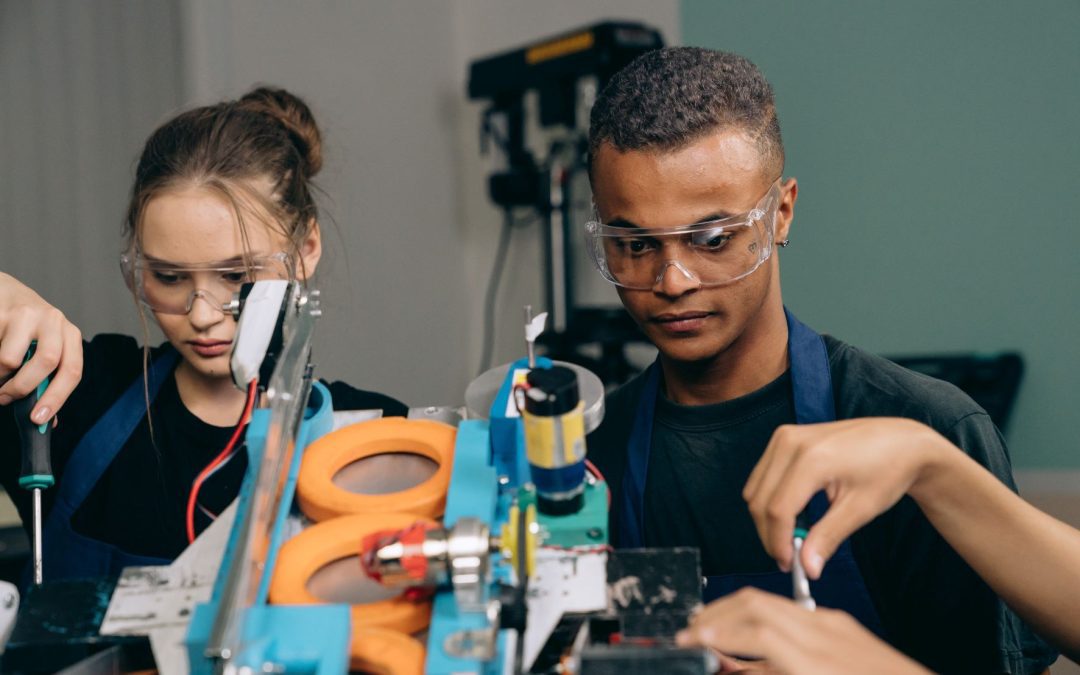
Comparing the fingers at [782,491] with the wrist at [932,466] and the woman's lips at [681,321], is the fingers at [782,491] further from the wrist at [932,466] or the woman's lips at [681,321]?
the woman's lips at [681,321]

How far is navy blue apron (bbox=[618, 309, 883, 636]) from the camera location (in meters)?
1.37

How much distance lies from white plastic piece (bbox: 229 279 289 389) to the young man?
53 centimetres

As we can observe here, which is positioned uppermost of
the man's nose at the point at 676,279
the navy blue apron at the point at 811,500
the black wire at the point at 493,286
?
the man's nose at the point at 676,279

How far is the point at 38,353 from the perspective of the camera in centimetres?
134

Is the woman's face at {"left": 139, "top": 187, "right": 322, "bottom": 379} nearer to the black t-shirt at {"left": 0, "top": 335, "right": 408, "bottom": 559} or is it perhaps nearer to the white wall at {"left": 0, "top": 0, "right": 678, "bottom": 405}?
the black t-shirt at {"left": 0, "top": 335, "right": 408, "bottom": 559}

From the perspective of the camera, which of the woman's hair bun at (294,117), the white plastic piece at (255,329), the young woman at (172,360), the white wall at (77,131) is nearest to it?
the white plastic piece at (255,329)

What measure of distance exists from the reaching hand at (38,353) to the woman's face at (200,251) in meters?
0.21

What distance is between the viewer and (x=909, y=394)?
1.42 metres

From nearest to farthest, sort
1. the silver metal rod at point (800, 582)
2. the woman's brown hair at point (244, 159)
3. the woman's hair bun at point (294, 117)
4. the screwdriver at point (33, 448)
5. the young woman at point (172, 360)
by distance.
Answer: the silver metal rod at point (800, 582) → the screwdriver at point (33, 448) → the young woman at point (172, 360) → the woman's brown hair at point (244, 159) → the woman's hair bun at point (294, 117)

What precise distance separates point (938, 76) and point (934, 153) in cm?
22

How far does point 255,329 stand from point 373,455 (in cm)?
22

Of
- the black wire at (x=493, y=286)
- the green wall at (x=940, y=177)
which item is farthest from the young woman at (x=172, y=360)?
the black wire at (x=493, y=286)

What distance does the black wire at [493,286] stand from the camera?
4.25m

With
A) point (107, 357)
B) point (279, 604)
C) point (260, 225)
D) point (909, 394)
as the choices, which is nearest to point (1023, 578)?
point (909, 394)
